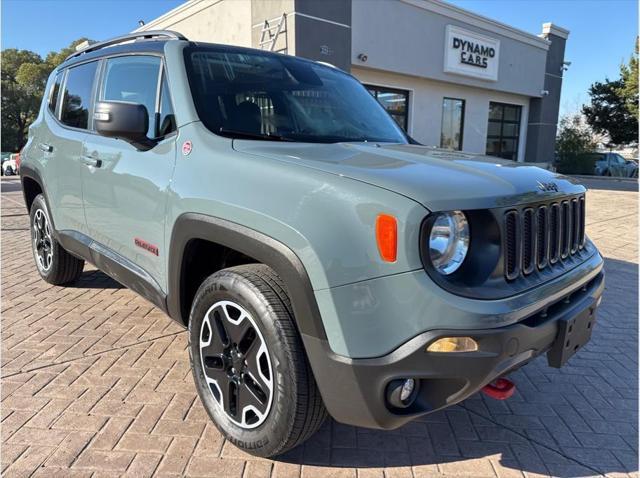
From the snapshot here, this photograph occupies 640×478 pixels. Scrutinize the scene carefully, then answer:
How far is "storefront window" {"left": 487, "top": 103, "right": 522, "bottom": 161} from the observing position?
20188mm

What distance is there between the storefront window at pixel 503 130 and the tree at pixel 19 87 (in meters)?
41.0

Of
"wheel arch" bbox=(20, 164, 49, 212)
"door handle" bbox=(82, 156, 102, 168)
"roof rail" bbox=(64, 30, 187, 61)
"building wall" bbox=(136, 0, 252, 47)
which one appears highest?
"building wall" bbox=(136, 0, 252, 47)

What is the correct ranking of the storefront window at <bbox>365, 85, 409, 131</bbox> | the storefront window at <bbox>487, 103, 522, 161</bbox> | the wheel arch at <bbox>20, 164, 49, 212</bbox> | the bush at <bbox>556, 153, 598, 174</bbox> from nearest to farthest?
the wheel arch at <bbox>20, 164, 49, 212</bbox> → the storefront window at <bbox>365, 85, 409, 131</bbox> → the storefront window at <bbox>487, 103, 522, 161</bbox> → the bush at <bbox>556, 153, 598, 174</bbox>

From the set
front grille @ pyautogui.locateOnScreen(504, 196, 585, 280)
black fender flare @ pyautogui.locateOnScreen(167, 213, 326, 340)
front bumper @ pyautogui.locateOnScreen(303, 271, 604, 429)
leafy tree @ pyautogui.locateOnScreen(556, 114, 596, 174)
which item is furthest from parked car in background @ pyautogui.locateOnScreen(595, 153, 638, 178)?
black fender flare @ pyautogui.locateOnScreen(167, 213, 326, 340)

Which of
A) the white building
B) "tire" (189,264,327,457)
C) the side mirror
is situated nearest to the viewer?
"tire" (189,264,327,457)

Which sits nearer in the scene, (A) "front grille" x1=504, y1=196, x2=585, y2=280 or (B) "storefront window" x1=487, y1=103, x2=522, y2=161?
(A) "front grille" x1=504, y1=196, x2=585, y2=280

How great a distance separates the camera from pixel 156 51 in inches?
116

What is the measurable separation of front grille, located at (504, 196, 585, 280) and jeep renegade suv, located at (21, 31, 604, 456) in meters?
0.01

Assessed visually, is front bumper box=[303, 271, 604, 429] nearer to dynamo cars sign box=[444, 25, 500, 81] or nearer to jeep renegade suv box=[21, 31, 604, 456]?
jeep renegade suv box=[21, 31, 604, 456]

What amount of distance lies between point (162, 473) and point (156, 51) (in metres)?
2.37

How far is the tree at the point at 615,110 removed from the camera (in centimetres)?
3058

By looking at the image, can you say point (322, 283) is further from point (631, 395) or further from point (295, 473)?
point (631, 395)

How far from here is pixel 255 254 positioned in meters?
2.07

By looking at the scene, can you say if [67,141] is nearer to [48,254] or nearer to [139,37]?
[139,37]
